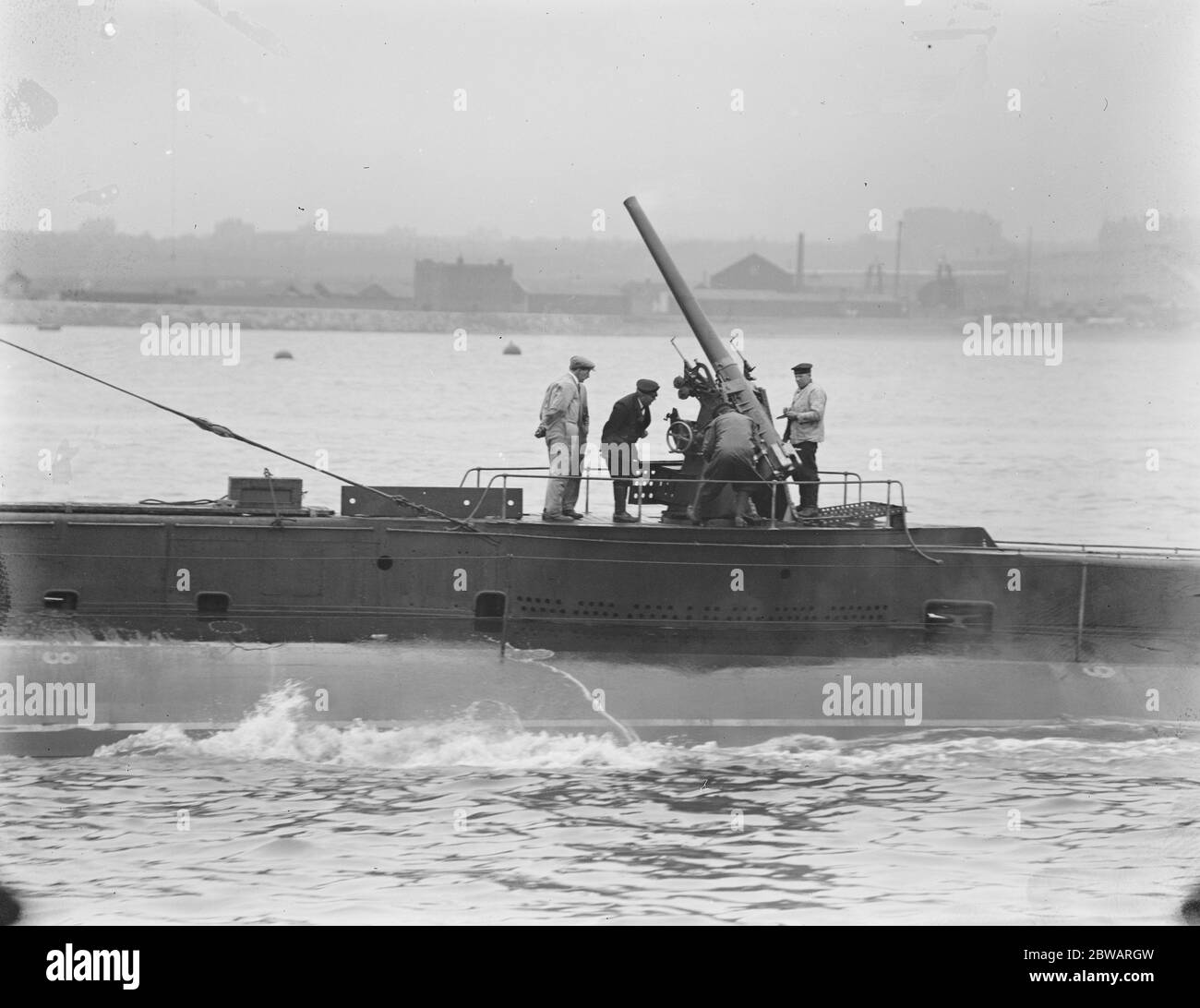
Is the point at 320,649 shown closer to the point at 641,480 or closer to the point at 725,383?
the point at 641,480

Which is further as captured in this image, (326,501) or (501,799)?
(326,501)

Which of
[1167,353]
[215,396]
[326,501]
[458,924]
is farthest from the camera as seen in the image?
[1167,353]

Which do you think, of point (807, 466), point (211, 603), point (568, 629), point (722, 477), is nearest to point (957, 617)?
point (807, 466)

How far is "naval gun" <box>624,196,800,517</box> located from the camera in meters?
21.9

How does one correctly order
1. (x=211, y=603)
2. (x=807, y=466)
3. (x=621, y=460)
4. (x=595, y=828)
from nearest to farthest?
(x=595, y=828) → (x=211, y=603) → (x=621, y=460) → (x=807, y=466)

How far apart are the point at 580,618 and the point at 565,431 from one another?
252 cm

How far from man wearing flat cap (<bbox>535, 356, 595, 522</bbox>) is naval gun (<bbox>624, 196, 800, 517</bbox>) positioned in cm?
126

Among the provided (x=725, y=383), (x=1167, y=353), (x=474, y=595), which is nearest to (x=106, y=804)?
(x=474, y=595)

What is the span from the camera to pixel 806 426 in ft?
74.2

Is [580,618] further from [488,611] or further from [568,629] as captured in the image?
[488,611]

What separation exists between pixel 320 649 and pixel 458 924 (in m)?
6.71

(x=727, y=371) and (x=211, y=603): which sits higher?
(x=727, y=371)

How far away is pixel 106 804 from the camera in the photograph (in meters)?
18.2

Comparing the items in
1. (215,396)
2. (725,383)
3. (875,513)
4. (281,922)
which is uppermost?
(215,396)
